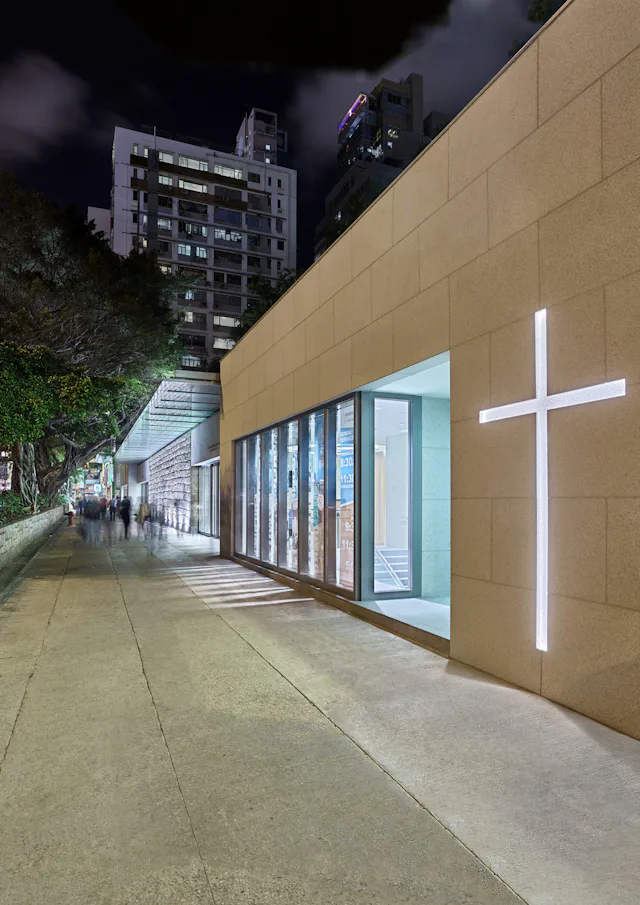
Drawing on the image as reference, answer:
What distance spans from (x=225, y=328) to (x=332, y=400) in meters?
66.5

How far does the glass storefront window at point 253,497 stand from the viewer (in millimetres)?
14836

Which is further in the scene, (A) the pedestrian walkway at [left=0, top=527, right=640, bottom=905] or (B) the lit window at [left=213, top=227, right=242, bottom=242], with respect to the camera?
(B) the lit window at [left=213, top=227, right=242, bottom=242]

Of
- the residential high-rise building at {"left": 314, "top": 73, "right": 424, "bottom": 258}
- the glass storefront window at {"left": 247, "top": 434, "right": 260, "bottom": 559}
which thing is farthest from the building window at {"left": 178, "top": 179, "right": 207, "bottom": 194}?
the glass storefront window at {"left": 247, "top": 434, "right": 260, "bottom": 559}

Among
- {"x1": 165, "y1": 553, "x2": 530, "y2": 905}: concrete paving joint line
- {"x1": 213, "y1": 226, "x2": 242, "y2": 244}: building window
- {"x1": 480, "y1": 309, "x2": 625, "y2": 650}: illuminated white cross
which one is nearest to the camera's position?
{"x1": 165, "y1": 553, "x2": 530, "y2": 905}: concrete paving joint line

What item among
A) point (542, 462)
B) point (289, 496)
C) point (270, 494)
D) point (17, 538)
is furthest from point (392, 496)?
point (17, 538)

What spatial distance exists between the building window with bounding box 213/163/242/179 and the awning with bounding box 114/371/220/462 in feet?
195

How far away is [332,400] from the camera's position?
1009cm

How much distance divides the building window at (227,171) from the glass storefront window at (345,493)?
7792cm

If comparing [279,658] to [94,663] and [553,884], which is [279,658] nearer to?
[94,663]

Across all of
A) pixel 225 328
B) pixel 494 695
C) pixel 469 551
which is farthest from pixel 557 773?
pixel 225 328

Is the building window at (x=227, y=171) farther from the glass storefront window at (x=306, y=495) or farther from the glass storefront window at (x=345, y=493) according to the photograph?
the glass storefront window at (x=345, y=493)

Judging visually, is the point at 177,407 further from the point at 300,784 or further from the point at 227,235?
the point at 227,235

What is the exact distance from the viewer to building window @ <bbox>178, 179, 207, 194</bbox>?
248 feet

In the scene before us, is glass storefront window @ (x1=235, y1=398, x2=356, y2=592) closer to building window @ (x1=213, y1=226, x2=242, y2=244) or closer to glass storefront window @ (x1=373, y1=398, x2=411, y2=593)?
glass storefront window @ (x1=373, y1=398, x2=411, y2=593)
